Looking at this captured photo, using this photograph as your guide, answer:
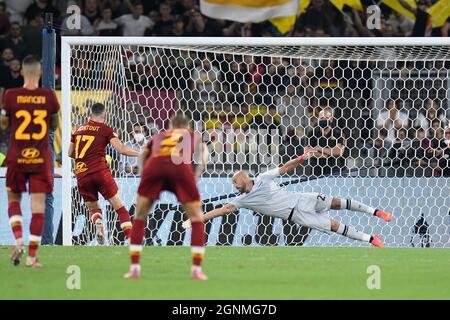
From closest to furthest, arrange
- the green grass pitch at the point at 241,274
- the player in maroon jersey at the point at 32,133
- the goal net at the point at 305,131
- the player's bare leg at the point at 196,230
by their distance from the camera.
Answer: the green grass pitch at the point at 241,274
the player's bare leg at the point at 196,230
the player in maroon jersey at the point at 32,133
the goal net at the point at 305,131

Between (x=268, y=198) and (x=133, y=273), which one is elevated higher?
(x=268, y=198)

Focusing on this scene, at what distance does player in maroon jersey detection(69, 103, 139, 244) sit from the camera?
11.8 metres

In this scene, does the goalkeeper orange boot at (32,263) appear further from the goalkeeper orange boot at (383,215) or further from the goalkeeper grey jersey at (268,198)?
the goalkeeper orange boot at (383,215)

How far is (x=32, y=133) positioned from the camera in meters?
8.98

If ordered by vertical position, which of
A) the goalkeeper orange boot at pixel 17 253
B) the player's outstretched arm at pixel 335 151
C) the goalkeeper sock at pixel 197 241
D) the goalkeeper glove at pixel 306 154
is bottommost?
the goalkeeper sock at pixel 197 241

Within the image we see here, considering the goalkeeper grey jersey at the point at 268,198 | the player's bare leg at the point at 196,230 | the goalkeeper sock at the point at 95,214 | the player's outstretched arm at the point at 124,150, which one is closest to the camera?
the player's bare leg at the point at 196,230

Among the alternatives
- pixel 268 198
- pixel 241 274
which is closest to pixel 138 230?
pixel 241 274

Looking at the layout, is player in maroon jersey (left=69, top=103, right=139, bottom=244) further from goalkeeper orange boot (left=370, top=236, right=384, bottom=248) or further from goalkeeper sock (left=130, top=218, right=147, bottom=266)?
goalkeeper sock (left=130, top=218, right=147, bottom=266)

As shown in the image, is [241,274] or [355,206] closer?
[241,274]

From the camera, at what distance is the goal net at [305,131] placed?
12938 millimetres

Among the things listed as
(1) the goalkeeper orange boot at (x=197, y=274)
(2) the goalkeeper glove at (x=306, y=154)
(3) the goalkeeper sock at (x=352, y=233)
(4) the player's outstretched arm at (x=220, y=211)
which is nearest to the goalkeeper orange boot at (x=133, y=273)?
(1) the goalkeeper orange boot at (x=197, y=274)

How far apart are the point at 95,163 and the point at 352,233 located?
298 cm

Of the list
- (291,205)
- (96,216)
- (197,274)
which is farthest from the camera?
(291,205)

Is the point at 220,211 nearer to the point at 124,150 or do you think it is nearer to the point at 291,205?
the point at 291,205
